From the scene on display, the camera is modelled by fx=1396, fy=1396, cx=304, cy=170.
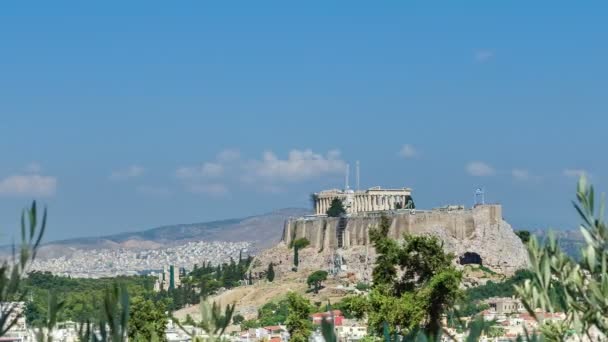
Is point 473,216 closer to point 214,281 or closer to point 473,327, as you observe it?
point 214,281

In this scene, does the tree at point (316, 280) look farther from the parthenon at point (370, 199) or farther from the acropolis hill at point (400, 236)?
the parthenon at point (370, 199)

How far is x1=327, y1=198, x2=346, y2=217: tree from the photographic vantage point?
109m

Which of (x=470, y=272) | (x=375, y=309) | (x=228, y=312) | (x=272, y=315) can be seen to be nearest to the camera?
(x=228, y=312)

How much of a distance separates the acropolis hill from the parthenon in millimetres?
2315

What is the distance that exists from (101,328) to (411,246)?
72.3 ft

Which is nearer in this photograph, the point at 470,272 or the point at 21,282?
the point at 21,282

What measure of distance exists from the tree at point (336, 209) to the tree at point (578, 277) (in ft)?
319

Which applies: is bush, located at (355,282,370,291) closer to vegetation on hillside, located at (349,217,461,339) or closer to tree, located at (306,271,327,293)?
tree, located at (306,271,327,293)

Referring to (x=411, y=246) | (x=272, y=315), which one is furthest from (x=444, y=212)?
(x=411, y=246)

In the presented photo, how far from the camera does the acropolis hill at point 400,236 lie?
95.1 metres

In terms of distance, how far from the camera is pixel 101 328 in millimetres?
8984

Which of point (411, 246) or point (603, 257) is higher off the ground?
point (411, 246)

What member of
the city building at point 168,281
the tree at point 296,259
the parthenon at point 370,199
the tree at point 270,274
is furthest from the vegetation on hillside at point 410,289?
the city building at point 168,281

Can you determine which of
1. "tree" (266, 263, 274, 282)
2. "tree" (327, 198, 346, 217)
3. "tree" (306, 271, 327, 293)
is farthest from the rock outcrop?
"tree" (327, 198, 346, 217)
